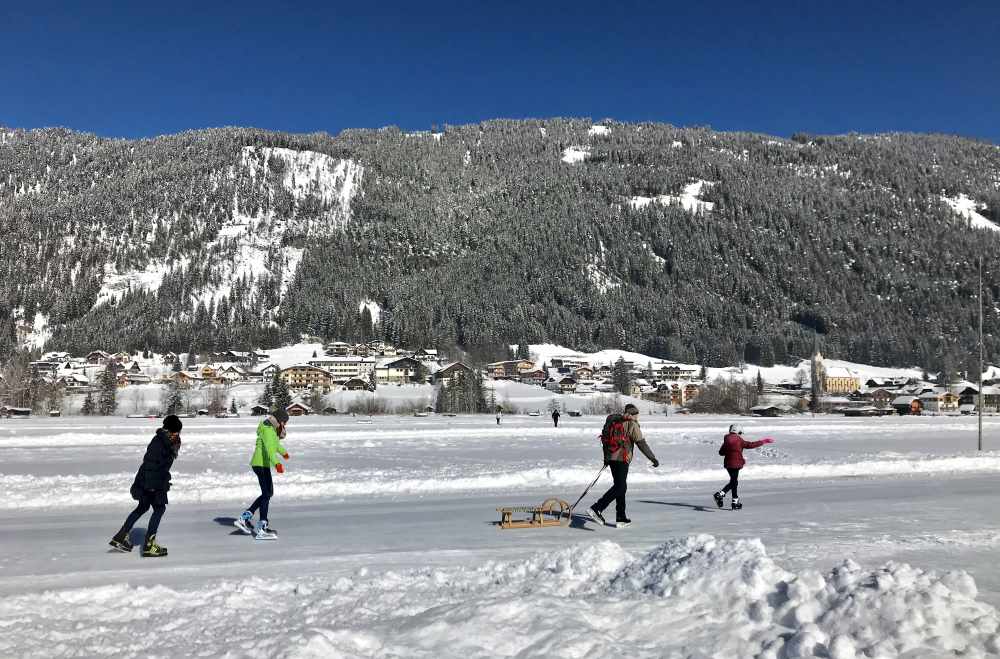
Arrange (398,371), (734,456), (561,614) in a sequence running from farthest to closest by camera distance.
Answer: (398,371)
(734,456)
(561,614)

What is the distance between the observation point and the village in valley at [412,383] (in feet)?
293

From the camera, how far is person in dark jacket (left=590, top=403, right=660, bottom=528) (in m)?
11.3

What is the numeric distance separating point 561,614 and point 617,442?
5.37 m

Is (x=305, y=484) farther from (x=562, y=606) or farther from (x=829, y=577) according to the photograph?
(x=829, y=577)

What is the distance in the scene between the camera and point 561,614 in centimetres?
616

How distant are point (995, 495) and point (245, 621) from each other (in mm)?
15312

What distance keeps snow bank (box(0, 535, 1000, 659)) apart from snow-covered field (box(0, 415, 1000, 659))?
0.02 metres

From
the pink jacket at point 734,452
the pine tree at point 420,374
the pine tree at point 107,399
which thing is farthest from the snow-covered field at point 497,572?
the pine tree at point 420,374

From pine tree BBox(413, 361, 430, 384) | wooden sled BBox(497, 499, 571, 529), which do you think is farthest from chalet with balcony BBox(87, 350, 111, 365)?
wooden sled BBox(497, 499, 571, 529)

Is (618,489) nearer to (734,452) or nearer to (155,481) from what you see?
(734,452)

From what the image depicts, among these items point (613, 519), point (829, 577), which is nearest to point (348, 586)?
point (829, 577)

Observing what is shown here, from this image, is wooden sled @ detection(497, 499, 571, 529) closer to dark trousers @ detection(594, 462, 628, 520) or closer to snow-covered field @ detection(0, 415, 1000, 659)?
snow-covered field @ detection(0, 415, 1000, 659)

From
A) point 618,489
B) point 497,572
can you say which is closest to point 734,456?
point 618,489

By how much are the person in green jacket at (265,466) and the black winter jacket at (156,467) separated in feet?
4.53
